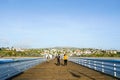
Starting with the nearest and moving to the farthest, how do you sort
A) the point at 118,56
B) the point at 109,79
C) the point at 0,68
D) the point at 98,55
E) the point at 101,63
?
1. the point at 0,68
2. the point at 109,79
3. the point at 101,63
4. the point at 118,56
5. the point at 98,55

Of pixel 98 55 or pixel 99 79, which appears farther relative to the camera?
pixel 98 55

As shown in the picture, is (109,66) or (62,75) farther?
(62,75)

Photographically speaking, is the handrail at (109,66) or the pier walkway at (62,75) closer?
the pier walkway at (62,75)

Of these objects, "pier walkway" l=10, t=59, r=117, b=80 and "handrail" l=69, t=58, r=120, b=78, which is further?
"handrail" l=69, t=58, r=120, b=78

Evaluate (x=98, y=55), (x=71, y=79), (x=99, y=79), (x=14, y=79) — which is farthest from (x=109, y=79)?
(x=98, y=55)

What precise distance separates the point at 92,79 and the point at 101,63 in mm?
7373

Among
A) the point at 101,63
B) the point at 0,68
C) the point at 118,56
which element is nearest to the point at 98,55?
the point at 118,56

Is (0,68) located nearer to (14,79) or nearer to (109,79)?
(14,79)

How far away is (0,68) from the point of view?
17.0 m

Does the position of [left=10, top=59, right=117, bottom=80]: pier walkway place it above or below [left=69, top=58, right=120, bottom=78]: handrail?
below

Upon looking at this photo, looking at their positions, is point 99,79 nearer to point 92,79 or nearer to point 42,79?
point 92,79

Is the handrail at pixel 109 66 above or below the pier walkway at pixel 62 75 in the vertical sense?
above

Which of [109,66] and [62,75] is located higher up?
[109,66]

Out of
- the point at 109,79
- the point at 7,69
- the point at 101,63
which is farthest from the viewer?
the point at 101,63
